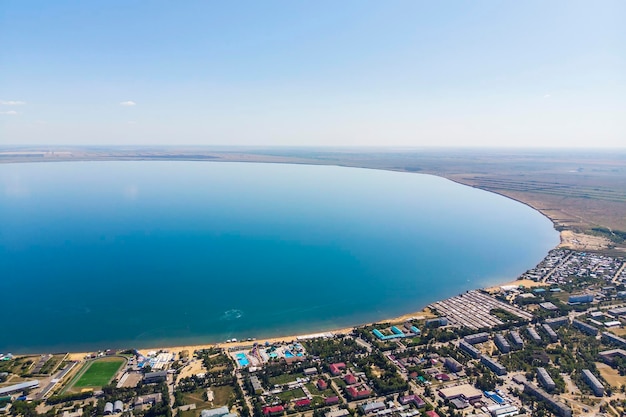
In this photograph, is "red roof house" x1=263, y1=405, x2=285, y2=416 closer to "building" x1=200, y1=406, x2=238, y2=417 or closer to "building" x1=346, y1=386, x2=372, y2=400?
"building" x1=200, y1=406, x2=238, y2=417

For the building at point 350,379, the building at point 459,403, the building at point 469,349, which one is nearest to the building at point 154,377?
the building at point 350,379

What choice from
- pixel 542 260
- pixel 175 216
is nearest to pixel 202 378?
pixel 542 260

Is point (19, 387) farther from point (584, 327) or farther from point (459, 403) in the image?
point (584, 327)

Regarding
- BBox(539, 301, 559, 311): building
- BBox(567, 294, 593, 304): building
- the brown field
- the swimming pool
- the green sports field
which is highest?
BBox(567, 294, 593, 304): building

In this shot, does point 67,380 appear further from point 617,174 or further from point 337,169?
point 617,174

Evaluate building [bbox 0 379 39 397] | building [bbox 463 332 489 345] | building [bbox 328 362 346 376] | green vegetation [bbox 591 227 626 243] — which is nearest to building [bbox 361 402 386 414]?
building [bbox 328 362 346 376]

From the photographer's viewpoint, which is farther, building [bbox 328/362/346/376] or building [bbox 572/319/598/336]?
building [bbox 572/319/598/336]
